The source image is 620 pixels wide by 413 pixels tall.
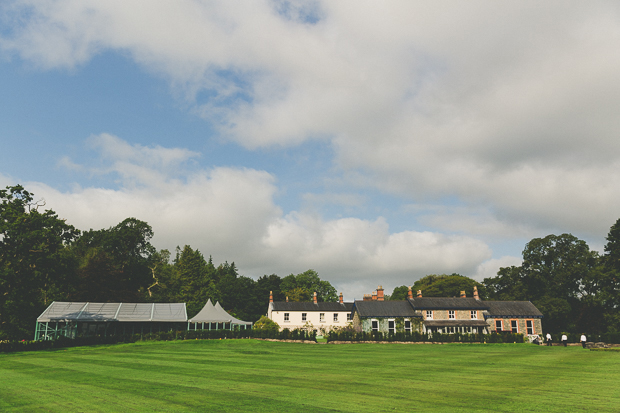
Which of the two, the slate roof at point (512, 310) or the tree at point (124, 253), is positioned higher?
the tree at point (124, 253)

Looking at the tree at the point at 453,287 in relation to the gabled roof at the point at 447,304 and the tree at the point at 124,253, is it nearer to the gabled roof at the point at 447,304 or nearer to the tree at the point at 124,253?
the gabled roof at the point at 447,304

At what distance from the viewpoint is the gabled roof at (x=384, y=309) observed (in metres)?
62.7

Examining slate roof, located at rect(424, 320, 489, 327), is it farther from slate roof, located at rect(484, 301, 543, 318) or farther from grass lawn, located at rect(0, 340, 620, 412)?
grass lawn, located at rect(0, 340, 620, 412)

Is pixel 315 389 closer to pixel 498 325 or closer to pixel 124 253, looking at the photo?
pixel 498 325

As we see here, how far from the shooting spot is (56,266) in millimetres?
42406

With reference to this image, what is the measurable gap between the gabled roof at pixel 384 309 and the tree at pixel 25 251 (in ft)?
128

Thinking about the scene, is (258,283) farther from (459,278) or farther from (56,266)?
(56,266)

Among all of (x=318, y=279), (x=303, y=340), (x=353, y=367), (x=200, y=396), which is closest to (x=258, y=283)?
(x=318, y=279)

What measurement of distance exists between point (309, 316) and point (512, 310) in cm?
3095

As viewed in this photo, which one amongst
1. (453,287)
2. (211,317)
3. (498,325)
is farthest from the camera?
(453,287)

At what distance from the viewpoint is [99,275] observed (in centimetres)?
6719

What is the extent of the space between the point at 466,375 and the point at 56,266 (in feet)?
131

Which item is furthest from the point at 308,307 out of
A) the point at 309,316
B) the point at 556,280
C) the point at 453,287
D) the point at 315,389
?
the point at 315,389

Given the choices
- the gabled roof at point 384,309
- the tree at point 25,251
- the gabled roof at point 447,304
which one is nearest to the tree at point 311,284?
the gabled roof at point 384,309
